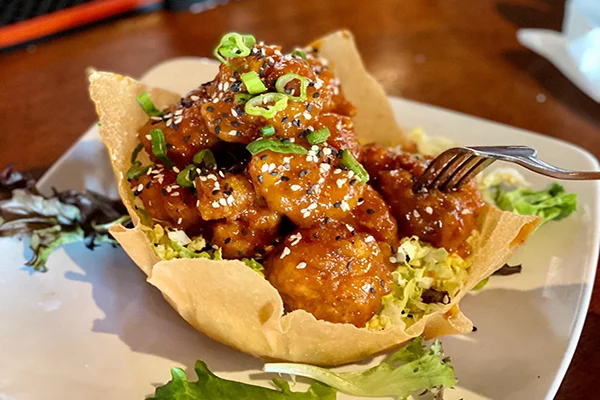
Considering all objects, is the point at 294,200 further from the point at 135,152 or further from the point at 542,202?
the point at 542,202

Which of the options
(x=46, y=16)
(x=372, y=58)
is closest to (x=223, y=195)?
(x=372, y=58)

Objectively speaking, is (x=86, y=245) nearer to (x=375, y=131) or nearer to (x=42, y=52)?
(x=375, y=131)

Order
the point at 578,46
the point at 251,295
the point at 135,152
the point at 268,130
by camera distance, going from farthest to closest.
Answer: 1. the point at 578,46
2. the point at 135,152
3. the point at 268,130
4. the point at 251,295

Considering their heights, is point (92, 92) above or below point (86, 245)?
above

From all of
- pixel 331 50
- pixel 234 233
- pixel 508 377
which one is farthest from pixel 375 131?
pixel 508 377

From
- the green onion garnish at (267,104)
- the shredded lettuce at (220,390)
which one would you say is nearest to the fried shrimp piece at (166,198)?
the green onion garnish at (267,104)

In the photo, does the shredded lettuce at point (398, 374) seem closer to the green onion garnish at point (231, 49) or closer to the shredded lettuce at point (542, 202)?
the shredded lettuce at point (542, 202)

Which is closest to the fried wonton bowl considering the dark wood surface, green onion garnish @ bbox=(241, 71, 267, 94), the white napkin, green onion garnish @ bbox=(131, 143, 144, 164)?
green onion garnish @ bbox=(131, 143, 144, 164)

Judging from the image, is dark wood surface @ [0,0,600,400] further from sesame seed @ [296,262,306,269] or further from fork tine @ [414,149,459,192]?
sesame seed @ [296,262,306,269]
